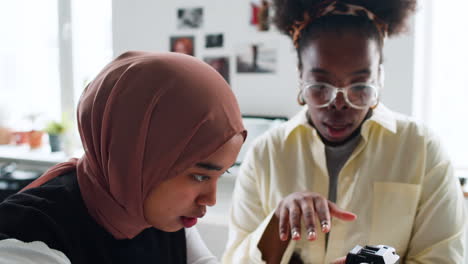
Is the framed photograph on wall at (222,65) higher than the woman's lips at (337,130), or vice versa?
the framed photograph on wall at (222,65)

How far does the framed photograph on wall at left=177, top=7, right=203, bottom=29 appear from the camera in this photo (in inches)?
102

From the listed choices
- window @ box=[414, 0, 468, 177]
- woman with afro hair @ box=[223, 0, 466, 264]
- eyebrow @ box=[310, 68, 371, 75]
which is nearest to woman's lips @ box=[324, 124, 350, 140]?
woman with afro hair @ box=[223, 0, 466, 264]

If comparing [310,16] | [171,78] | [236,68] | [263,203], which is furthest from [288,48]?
[171,78]

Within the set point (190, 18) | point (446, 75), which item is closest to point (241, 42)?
point (190, 18)

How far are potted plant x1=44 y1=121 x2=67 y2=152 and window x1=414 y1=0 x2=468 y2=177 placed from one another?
96.3 inches

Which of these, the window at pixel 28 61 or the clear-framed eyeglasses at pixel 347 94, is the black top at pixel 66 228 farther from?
A: the window at pixel 28 61

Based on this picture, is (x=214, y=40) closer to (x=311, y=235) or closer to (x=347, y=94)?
(x=347, y=94)

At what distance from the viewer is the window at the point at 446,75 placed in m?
2.31

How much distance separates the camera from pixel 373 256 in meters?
0.72

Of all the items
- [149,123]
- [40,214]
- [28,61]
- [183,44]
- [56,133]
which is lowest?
[56,133]

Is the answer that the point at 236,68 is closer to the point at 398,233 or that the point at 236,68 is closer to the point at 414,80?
the point at 414,80

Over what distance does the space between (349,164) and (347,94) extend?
235 mm

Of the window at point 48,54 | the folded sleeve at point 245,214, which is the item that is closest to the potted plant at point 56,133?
the window at point 48,54

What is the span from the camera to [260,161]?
1424 millimetres
